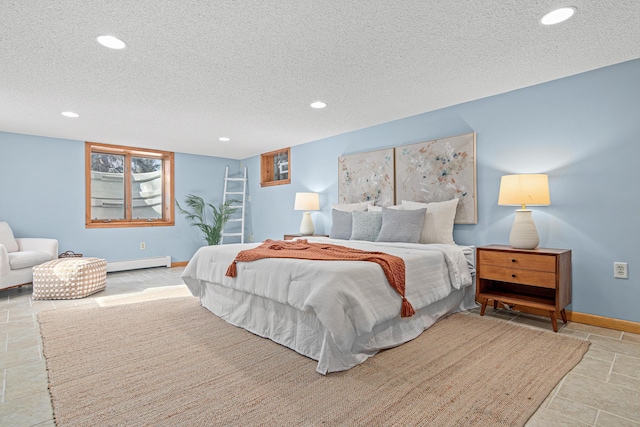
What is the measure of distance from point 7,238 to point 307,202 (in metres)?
3.88

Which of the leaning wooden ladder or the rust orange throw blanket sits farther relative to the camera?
the leaning wooden ladder

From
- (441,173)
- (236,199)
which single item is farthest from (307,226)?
(236,199)

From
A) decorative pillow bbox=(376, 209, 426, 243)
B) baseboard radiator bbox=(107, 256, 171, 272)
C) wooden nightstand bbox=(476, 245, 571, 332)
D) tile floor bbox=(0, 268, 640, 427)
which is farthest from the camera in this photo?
baseboard radiator bbox=(107, 256, 171, 272)

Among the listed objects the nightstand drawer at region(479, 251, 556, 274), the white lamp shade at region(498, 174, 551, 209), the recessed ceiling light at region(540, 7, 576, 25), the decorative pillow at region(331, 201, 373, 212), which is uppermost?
the recessed ceiling light at region(540, 7, 576, 25)

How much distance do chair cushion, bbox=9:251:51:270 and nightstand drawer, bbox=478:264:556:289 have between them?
496 cm

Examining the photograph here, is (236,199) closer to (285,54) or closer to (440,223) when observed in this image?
(440,223)

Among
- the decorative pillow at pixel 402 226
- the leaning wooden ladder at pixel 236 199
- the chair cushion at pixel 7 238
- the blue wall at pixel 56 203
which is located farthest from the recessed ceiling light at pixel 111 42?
the leaning wooden ladder at pixel 236 199

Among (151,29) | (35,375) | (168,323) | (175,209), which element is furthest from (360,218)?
(175,209)

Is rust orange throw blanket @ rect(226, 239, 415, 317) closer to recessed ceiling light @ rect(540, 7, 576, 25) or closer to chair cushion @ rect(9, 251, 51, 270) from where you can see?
recessed ceiling light @ rect(540, 7, 576, 25)

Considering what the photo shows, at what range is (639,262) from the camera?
102 inches

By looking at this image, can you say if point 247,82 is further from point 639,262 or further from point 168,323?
point 639,262

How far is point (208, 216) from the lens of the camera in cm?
668

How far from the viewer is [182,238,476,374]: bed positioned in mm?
1982

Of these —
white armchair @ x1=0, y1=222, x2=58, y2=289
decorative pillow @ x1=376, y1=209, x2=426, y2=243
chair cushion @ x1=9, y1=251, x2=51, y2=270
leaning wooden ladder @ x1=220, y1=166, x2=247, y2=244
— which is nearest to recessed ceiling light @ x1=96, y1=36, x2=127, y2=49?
decorative pillow @ x1=376, y1=209, x2=426, y2=243
